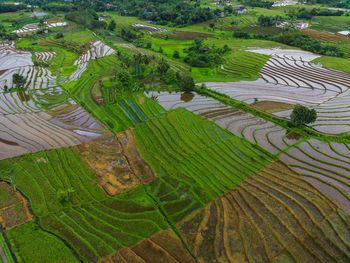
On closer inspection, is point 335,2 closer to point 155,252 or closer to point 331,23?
point 331,23

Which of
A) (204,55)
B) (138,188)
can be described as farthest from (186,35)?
(138,188)

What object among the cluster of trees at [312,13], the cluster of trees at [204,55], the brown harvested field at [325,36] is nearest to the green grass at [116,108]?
the cluster of trees at [204,55]

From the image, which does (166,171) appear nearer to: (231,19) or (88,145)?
(88,145)

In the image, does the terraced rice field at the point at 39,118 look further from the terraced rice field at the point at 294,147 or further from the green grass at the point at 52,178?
the terraced rice field at the point at 294,147

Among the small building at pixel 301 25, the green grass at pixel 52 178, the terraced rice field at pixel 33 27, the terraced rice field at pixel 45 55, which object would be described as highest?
the small building at pixel 301 25

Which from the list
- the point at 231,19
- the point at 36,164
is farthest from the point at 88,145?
the point at 231,19

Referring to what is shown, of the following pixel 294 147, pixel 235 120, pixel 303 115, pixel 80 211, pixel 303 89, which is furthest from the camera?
pixel 303 89
